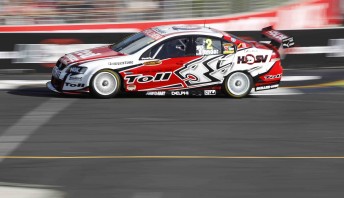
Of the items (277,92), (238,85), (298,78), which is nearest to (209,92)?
(238,85)

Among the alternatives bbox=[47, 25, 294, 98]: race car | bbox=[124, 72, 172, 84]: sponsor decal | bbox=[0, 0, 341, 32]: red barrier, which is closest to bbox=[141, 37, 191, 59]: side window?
bbox=[47, 25, 294, 98]: race car

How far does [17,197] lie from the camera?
346 inches

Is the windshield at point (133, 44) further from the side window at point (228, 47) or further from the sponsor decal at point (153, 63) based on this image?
the side window at point (228, 47)

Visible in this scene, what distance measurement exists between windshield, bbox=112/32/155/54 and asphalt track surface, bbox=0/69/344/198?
3.10 ft

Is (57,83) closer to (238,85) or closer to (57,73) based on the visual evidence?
(57,73)

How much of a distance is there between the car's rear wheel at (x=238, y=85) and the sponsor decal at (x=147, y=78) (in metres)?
1.16

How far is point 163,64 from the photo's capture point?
14859mm

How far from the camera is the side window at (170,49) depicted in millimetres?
14852

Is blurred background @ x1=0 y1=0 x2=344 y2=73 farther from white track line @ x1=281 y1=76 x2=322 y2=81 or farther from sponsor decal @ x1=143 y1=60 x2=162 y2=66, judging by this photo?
sponsor decal @ x1=143 y1=60 x2=162 y2=66

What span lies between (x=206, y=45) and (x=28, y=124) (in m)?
3.97

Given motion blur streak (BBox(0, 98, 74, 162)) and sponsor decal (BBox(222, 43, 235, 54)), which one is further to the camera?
sponsor decal (BBox(222, 43, 235, 54))

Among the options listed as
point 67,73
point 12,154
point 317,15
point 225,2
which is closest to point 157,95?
point 67,73

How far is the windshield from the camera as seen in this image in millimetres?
14970

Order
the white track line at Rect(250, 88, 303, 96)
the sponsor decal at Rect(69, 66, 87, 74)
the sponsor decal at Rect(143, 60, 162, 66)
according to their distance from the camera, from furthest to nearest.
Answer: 1. the white track line at Rect(250, 88, 303, 96)
2. the sponsor decal at Rect(143, 60, 162, 66)
3. the sponsor decal at Rect(69, 66, 87, 74)
